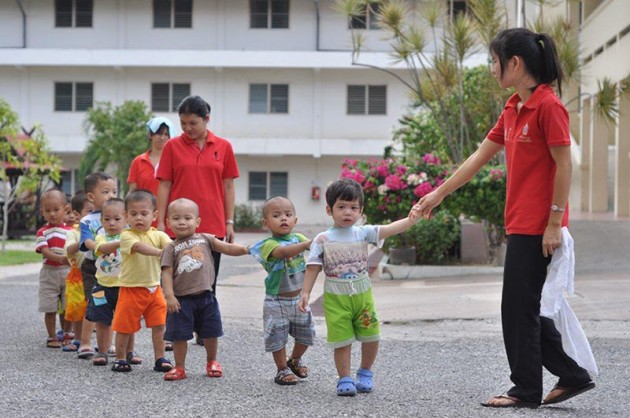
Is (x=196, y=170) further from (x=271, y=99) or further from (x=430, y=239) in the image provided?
(x=271, y=99)

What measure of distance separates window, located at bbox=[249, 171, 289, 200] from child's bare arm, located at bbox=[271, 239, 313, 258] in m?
31.5

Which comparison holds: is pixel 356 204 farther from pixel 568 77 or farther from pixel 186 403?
pixel 568 77

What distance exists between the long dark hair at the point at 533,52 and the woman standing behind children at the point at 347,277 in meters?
1.15

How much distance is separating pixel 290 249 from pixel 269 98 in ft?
103

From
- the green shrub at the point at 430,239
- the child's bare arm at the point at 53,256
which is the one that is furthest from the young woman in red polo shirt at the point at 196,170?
the green shrub at the point at 430,239

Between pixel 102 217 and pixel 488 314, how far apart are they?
4275mm

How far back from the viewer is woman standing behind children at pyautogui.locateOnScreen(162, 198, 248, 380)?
7.23 meters

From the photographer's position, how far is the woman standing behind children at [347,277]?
6586mm

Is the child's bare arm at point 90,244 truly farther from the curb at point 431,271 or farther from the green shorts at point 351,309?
the curb at point 431,271

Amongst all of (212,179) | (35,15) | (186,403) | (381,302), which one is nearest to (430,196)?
(186,403)

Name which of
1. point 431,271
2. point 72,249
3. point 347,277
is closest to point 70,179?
point 431,271

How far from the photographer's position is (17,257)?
20328mm

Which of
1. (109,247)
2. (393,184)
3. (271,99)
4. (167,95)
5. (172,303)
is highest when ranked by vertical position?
(167,95)

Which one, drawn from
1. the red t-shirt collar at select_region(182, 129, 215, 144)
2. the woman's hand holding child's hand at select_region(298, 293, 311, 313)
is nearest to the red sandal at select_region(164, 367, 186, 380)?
the woman's hand holding child's hand at select_region(298, 293, 311, 313)
